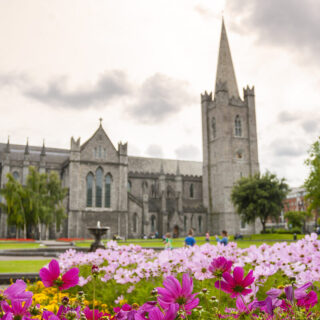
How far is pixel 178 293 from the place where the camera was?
66.0 inches

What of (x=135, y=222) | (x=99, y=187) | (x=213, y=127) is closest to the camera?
(x=99, y=187)

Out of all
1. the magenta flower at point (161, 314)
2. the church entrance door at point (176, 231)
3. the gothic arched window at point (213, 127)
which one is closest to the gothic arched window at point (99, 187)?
the church entrance door at point (176, 231)

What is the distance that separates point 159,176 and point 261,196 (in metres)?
19.9

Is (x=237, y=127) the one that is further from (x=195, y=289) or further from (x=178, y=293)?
(x=178, y=293)

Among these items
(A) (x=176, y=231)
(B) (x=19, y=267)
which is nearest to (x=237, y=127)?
(A) (x=176, y=231)

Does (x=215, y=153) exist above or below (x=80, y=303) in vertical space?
above

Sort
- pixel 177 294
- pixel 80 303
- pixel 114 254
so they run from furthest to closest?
1. pixel 114 254
2. pixel 80 303
3. pixel 177 294

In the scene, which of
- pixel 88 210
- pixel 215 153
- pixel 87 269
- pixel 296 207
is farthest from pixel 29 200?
pixel 296 207

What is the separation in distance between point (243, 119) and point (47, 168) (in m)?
34.3

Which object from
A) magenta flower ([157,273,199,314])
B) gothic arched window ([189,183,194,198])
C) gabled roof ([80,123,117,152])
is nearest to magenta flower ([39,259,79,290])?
magenta flower ([157,273,199,314])

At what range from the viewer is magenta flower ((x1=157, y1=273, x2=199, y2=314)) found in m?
1.66

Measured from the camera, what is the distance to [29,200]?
42625 mm

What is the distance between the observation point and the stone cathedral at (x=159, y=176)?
52.5 meters

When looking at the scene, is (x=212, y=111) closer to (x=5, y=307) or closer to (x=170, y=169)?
(x=170, y=169)
